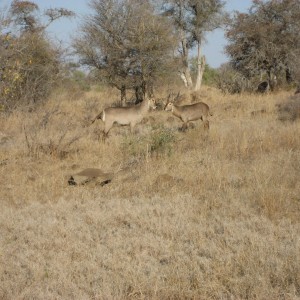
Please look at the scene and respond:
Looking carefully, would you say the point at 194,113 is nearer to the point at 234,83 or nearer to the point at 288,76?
the point at 234,83

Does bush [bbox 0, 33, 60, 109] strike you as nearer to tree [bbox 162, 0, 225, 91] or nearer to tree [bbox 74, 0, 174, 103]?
tree [bbox 74, 0, 174, 103]

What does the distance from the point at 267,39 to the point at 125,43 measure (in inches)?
340


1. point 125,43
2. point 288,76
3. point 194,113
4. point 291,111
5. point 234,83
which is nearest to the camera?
point 194,113

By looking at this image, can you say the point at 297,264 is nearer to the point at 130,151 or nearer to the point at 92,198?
the point at 92,198

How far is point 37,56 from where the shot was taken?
763 inches

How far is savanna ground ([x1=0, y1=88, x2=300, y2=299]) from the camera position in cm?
414

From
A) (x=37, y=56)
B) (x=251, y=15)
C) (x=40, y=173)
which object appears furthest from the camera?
(x=251, y=15)

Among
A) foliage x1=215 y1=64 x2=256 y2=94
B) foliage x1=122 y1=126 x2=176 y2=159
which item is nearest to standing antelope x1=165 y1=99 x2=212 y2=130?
foliage x1=122 y1=126 x2=176 y2=159

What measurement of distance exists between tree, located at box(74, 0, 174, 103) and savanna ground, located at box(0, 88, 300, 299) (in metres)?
7.48

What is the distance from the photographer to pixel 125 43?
17.2 meters

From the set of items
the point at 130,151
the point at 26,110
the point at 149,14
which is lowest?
the point at 130,151

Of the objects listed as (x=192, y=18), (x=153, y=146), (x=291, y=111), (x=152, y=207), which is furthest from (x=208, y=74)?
(x=152, y=207)

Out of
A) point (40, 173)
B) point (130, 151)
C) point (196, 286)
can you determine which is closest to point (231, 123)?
point (130, 151)

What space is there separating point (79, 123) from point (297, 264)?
1152 cm
